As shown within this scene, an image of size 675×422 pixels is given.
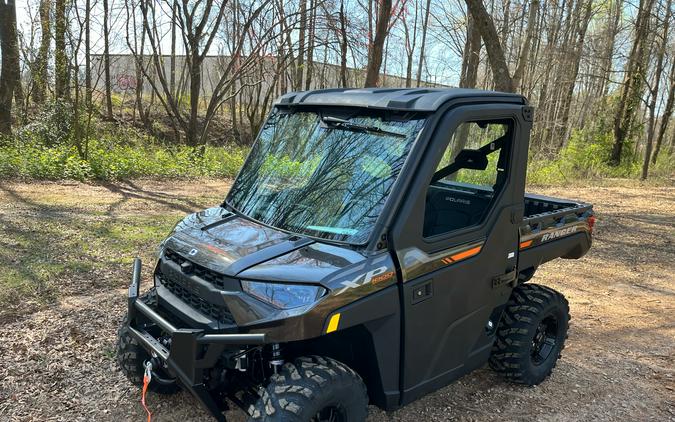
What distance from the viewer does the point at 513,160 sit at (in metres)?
3.31

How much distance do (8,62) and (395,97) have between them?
14907 millimetres

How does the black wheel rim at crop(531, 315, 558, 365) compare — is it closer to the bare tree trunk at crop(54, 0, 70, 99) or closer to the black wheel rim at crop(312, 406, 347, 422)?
the black wheel rim at crop(312, 406, 347, 422)

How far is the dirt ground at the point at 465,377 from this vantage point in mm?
3422

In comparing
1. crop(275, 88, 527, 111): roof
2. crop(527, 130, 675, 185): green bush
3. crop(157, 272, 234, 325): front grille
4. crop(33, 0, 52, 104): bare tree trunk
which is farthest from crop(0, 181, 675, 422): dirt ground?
crop(527, 130, 675, 185): green bush

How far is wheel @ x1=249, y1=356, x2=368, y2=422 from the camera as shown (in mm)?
2367

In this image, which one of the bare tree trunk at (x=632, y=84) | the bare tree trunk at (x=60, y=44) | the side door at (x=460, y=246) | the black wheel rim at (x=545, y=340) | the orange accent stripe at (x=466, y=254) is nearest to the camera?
the side door at (x=460, y=246)

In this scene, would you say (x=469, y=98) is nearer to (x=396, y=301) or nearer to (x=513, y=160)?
(x=513, y=160)

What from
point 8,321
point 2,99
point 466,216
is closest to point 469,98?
point 466,216

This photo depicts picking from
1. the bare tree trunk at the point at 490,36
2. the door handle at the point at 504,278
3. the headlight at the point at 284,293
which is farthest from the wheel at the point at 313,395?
the bare tree trunk at the point at 490,36

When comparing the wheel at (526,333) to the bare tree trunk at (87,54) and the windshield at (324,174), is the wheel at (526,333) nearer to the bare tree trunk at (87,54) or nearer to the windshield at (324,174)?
the windshield at (324,174)

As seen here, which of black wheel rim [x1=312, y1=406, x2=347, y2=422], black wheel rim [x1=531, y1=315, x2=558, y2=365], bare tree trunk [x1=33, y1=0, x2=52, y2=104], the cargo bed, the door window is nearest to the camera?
black wheel rim [x1=312, y1=406, x2=347, y2=422]

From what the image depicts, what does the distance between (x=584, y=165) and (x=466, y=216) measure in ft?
61.5

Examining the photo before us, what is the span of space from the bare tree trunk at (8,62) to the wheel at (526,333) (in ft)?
45.1

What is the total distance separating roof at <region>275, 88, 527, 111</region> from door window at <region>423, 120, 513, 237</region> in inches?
6.9
